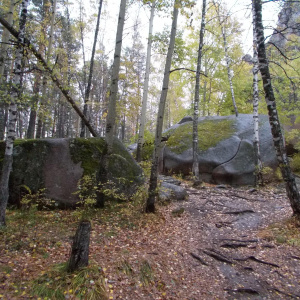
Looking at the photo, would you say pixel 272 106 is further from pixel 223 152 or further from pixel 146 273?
pixel 223 152

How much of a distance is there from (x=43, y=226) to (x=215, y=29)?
17.0m

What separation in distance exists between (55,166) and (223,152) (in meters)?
9.05

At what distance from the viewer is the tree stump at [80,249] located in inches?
131

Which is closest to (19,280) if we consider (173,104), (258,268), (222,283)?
(222,283)

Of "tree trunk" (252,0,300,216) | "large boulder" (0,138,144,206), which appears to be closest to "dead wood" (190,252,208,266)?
"large boulder" (0,138,144,206)

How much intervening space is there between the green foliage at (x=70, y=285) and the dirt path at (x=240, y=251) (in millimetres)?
1884

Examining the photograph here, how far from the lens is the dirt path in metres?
3.73

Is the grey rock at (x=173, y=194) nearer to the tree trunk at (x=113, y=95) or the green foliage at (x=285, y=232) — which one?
the tree trunk at (x=113, y=95)

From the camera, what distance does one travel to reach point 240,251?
4.89 meters

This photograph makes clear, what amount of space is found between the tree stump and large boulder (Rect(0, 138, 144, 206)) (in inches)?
113

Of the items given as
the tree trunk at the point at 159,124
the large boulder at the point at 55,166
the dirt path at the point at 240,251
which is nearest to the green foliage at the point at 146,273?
the dirt path at the point at 240,251

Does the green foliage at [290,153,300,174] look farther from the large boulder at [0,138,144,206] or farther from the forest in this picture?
the large boulder at [0,138,144,206]

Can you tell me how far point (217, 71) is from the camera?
1705 centimetres

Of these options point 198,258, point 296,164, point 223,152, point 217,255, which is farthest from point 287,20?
point 296,164
